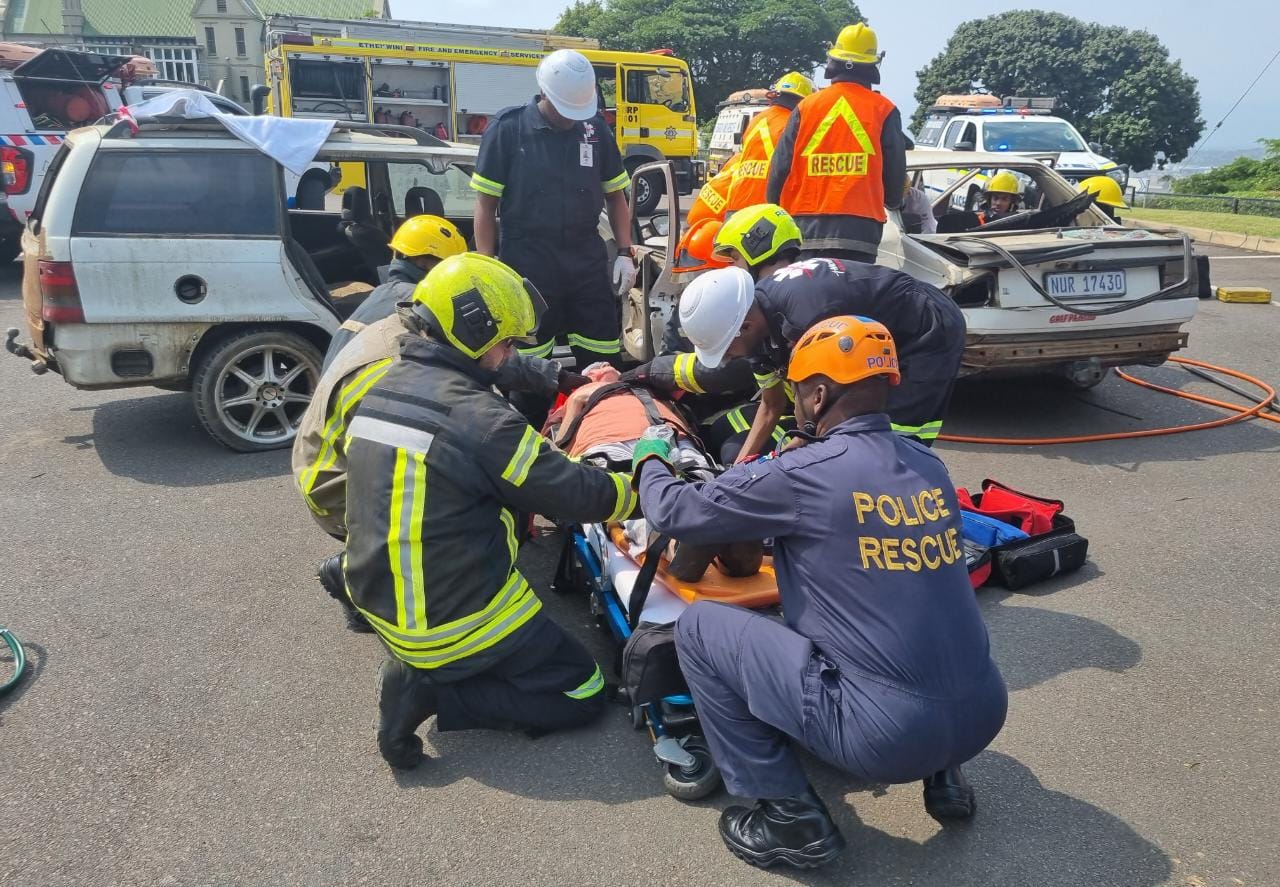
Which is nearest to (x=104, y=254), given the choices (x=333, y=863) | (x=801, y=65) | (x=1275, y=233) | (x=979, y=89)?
(x=333, y=863)

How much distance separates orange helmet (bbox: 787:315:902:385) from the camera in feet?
8.24

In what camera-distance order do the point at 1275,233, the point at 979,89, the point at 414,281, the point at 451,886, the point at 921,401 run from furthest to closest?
the point at 979,89 → the point at 1275,233 → the point at 414,281 → the point at 921,401 → the point at 451,886

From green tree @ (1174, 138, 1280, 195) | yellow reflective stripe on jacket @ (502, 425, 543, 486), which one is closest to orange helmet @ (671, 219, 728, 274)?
yellow reflective stripe on jacket @ (502, 425, 543, 486)

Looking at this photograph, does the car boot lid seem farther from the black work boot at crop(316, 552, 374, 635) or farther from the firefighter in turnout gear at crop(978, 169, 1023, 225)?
the firefighter in turnout gear at crop(978, 169, 1023, 225)

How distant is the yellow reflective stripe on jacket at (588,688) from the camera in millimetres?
3096

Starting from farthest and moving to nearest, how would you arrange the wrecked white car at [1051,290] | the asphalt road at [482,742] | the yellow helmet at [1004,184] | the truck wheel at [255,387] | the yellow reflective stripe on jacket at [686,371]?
the yellow helmet at [1004,184]
the wrecked white car at [1051,290]
the truck wheel at [255,387]
the yellow reflective stripe on jacket at [686,371]
the asphalt road at [482,742]

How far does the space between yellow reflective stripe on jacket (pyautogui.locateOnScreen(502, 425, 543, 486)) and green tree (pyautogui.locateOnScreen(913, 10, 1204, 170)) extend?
3494 centimetres

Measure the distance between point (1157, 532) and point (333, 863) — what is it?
3.92 meters

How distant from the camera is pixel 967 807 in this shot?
8.68 feet

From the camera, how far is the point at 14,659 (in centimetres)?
350

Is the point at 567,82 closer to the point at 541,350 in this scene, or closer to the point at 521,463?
the point at 541,350

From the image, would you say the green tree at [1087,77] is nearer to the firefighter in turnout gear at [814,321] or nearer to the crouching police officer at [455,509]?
the firefighter in turnout gear at [814,321]

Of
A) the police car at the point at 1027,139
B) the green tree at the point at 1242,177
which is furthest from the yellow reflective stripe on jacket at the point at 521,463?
the green tree at the point at 1242,177

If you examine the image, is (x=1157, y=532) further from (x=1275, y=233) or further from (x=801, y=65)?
(x=801, y=65)
